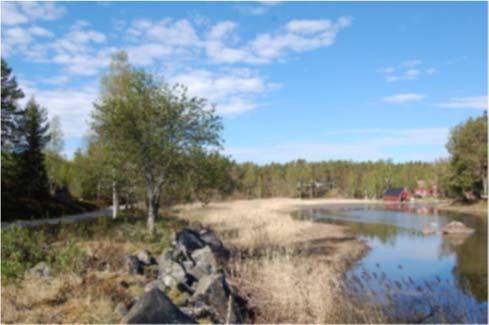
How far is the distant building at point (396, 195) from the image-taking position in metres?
89.5

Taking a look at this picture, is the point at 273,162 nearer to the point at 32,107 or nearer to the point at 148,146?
the point at 32,107

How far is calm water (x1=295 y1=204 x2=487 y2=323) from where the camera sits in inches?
488

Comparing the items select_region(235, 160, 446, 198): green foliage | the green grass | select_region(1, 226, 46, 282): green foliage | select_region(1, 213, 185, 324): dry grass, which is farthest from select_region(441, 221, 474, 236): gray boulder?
select_region(235, 160, 446, 198): green foliage

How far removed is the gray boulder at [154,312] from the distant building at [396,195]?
282 feet

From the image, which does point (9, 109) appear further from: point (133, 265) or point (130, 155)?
point (133, 265)

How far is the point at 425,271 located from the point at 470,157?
46087 millimetres

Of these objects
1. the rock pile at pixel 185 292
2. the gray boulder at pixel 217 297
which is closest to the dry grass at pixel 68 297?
the rock pile at pixel 185 292

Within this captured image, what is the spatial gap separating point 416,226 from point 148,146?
85.0 ft

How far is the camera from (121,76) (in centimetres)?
2973

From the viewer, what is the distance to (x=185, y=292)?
11.5 metres

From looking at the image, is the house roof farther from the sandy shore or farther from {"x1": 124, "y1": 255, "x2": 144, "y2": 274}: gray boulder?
{"x1": 124, "y1": 255, "x2": 144, "y2": 274}: gray boulder

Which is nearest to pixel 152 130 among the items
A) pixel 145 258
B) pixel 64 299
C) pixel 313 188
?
pixel 145 258

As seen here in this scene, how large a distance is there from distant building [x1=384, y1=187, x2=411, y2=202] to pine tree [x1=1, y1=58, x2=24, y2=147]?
6939cm

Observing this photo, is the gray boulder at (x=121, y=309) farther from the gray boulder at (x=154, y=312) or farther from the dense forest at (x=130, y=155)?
the dense forest at (x=130, y=155)
